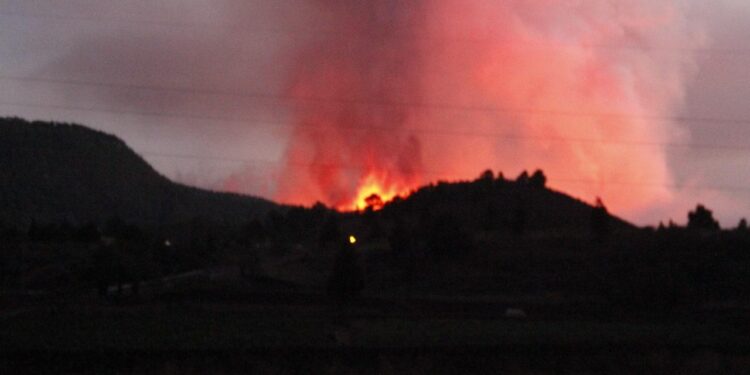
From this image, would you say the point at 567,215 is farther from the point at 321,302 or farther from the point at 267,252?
the point at 321,302

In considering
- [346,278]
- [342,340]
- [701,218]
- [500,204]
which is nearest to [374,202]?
[500,204]

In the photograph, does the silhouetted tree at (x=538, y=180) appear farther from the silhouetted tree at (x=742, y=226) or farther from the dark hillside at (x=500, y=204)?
the silhouetted tree at (x=742, y=226)

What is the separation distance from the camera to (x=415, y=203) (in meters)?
144

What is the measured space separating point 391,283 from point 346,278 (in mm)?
16243

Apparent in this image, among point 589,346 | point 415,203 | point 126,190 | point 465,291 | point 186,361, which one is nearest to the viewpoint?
point 186,361

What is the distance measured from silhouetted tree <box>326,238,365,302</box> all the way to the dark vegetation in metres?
0.14

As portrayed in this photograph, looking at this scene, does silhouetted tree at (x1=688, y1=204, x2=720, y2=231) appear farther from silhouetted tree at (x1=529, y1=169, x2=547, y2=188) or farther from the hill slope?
the hill slope

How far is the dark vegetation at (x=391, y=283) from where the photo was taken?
47531 mm

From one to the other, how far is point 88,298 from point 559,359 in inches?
1417

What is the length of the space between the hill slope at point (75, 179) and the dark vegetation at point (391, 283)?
941 centimetres

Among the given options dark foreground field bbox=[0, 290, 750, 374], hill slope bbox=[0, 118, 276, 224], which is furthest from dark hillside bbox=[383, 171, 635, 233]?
dark foreground field bbox=[0, 290, 750, 374]

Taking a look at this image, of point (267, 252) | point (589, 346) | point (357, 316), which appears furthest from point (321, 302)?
point (267, 252)

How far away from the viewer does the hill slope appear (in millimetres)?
158875

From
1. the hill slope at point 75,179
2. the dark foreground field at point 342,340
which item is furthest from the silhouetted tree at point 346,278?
the hill slope at point 75,179
